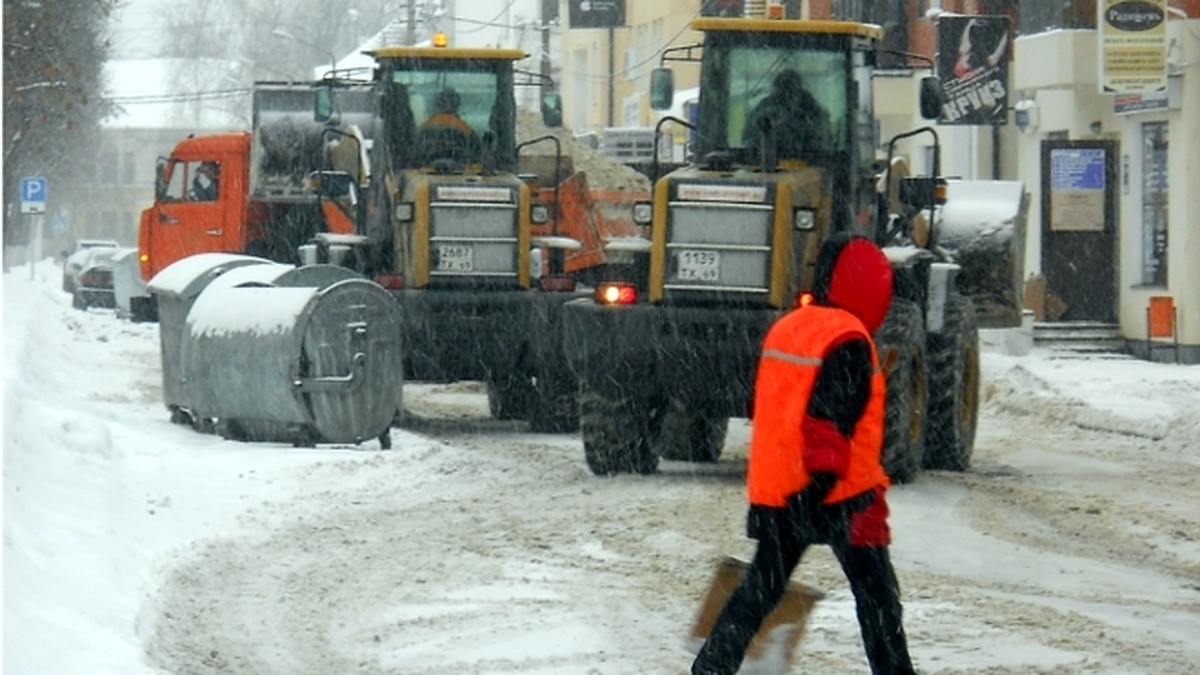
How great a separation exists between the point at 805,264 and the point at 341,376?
3.89 metres

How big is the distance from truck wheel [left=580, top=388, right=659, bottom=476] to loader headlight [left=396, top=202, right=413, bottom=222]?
13.6ft

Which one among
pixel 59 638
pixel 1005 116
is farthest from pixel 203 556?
pixel 1005 116

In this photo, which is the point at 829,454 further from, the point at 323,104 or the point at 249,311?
the point at 323,104

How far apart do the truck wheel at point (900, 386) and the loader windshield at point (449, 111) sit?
5.55 metres

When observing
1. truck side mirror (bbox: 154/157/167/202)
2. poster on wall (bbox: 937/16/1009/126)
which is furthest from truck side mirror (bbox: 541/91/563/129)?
poster on wall (bbox: 937/16/1009/126)

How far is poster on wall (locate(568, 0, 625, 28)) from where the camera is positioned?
5078cm

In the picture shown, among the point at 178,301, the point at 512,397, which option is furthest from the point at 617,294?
the point at 178,301

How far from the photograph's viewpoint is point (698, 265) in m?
15.4

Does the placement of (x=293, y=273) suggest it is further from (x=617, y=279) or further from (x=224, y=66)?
(x=224, y=66)

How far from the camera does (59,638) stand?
856 cm

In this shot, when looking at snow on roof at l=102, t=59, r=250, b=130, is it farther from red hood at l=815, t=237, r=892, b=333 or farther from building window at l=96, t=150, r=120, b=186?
red hood at l=815, t=237, r=892, b=333

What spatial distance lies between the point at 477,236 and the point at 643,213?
13.4ft

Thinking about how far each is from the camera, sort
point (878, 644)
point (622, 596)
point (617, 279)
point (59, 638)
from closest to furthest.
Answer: point (878, 644) → point (59, 638) → point (622, 596) → point (617, 279)

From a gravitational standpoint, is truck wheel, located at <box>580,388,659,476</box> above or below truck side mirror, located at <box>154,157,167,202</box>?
below
